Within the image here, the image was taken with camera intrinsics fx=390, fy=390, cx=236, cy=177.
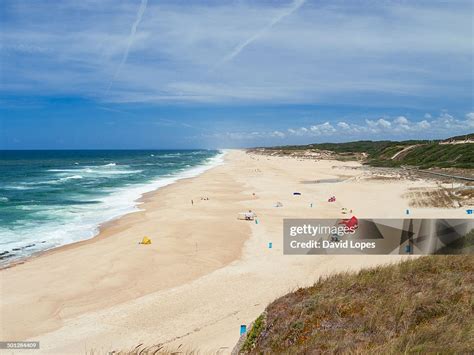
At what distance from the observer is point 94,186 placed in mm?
47500

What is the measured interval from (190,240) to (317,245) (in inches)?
256

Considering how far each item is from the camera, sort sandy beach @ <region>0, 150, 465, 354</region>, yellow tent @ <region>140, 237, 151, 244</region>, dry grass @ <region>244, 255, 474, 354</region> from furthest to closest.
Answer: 1. yellow tent @ <region>140, 237, 151, 244</region>
2. sandy beach @ <region>0, 150, 465, 354</region>
3. dry grass @ <region>244, 255, 474, 354</region>

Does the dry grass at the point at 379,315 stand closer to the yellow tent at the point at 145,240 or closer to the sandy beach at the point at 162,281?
the sandy beach at the point at 162,281

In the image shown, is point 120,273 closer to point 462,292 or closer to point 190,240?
point 190,240

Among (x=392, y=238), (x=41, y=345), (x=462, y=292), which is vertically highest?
(x=462, y=292)

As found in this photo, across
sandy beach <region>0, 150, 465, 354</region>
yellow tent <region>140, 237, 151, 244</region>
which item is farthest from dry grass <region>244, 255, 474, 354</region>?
yellow tent <region>140, 237, 151, 244</region>

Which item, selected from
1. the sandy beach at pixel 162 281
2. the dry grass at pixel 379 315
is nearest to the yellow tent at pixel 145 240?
the sandy beach at pixel 162 281

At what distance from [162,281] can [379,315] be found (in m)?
9.42

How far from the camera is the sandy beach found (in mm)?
10703

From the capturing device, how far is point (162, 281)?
14555 millimetres

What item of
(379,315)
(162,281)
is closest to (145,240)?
(162,281)

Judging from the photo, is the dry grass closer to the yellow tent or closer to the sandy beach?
the sandy beach

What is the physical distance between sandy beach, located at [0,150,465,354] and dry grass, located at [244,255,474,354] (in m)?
2.43

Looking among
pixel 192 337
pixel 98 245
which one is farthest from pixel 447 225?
pixel 98 245
